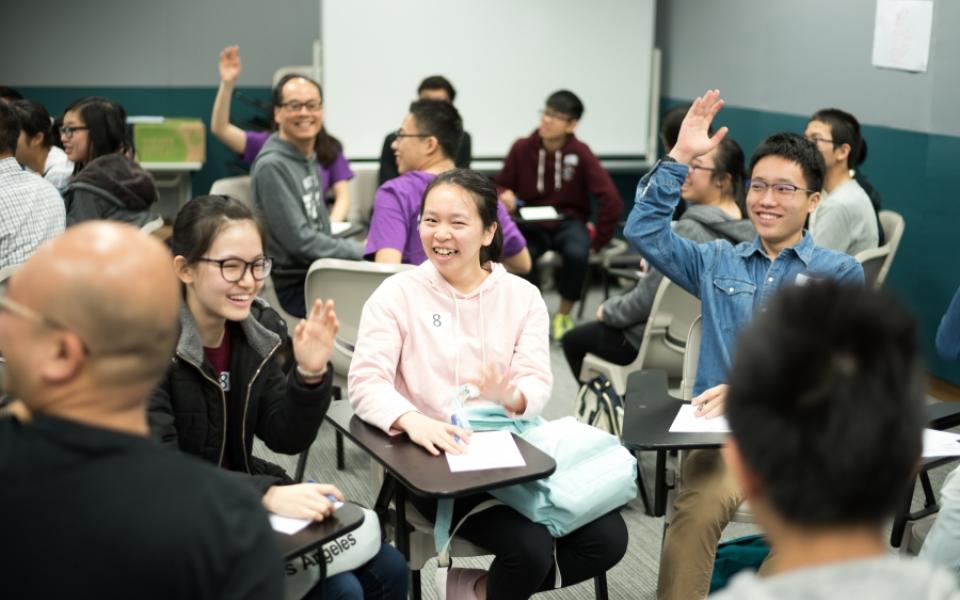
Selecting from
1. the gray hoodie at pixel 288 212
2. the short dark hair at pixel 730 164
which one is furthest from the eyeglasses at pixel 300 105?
the short dark hair at pixel 730 164

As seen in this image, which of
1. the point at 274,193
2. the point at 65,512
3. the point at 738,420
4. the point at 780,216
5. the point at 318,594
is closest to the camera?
the point at 738,420

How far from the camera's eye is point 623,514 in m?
3.72

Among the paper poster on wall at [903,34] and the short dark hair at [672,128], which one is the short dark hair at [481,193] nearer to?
the short dark hair at [672,128]

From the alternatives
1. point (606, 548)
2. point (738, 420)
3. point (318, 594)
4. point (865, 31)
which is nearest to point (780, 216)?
point (606, 548)

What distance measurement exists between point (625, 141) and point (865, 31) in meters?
2.21

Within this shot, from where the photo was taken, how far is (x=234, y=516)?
1390 mm

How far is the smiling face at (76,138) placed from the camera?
442 cm

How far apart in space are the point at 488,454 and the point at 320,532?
520mm

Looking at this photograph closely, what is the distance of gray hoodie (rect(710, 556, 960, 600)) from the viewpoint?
108cm

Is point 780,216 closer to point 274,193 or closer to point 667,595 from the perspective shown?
point 667,595

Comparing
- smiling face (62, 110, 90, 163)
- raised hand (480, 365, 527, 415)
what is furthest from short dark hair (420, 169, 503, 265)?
smiling face (62, 110, 90, 163)

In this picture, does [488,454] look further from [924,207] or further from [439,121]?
[924,207]

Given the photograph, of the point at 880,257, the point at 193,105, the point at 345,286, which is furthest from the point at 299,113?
the point at 193,105

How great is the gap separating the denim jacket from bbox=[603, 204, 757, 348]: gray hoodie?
0.81m
